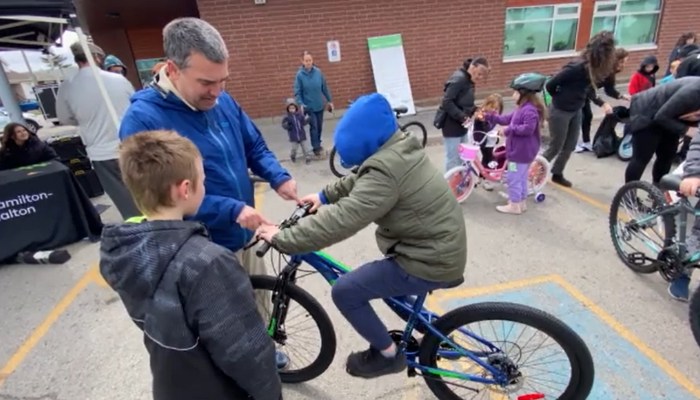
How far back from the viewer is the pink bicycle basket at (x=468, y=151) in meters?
4.63

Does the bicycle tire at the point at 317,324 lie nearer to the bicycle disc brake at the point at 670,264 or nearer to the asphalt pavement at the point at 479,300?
the asphalt pavement at the point at 479,300

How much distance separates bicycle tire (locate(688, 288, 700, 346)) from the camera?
2.39 m

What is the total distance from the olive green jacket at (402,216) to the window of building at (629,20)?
11209 mm

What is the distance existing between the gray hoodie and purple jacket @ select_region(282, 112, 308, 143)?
5.49 meters

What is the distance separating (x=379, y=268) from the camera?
1978 millimetres

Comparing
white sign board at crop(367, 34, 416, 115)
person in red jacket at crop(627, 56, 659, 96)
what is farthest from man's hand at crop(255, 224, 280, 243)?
white sign board at crop(367, 34, 416, 115)

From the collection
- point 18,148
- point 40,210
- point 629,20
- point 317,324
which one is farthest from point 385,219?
point 629,20

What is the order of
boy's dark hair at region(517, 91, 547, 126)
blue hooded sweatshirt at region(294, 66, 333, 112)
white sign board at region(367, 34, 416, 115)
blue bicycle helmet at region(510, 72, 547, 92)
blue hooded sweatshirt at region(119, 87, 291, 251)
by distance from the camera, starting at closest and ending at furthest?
blue hooded sweatshirt at region(119, 87, 291, 251)
blue bicycle helmet at region(510, 72, 547, 92)
boy's dark hair at region(517, 91, 547, 126)
blue hooded sweatshirt at region(294, 66, 333, 112)
white sign board at region(367, 34, 416, 115)

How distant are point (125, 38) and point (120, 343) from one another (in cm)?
1292

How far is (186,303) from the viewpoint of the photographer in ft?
4.06

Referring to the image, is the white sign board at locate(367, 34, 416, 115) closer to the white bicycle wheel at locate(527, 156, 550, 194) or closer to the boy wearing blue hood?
the white bicycle wheel at locate(527, 156, 550, 194)

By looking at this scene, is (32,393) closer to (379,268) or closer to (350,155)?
(379,268)

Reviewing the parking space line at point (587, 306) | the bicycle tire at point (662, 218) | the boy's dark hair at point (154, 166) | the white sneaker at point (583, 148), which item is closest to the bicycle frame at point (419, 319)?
the boy's dark hair at point (154, 166)

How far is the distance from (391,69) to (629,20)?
6.76 m
